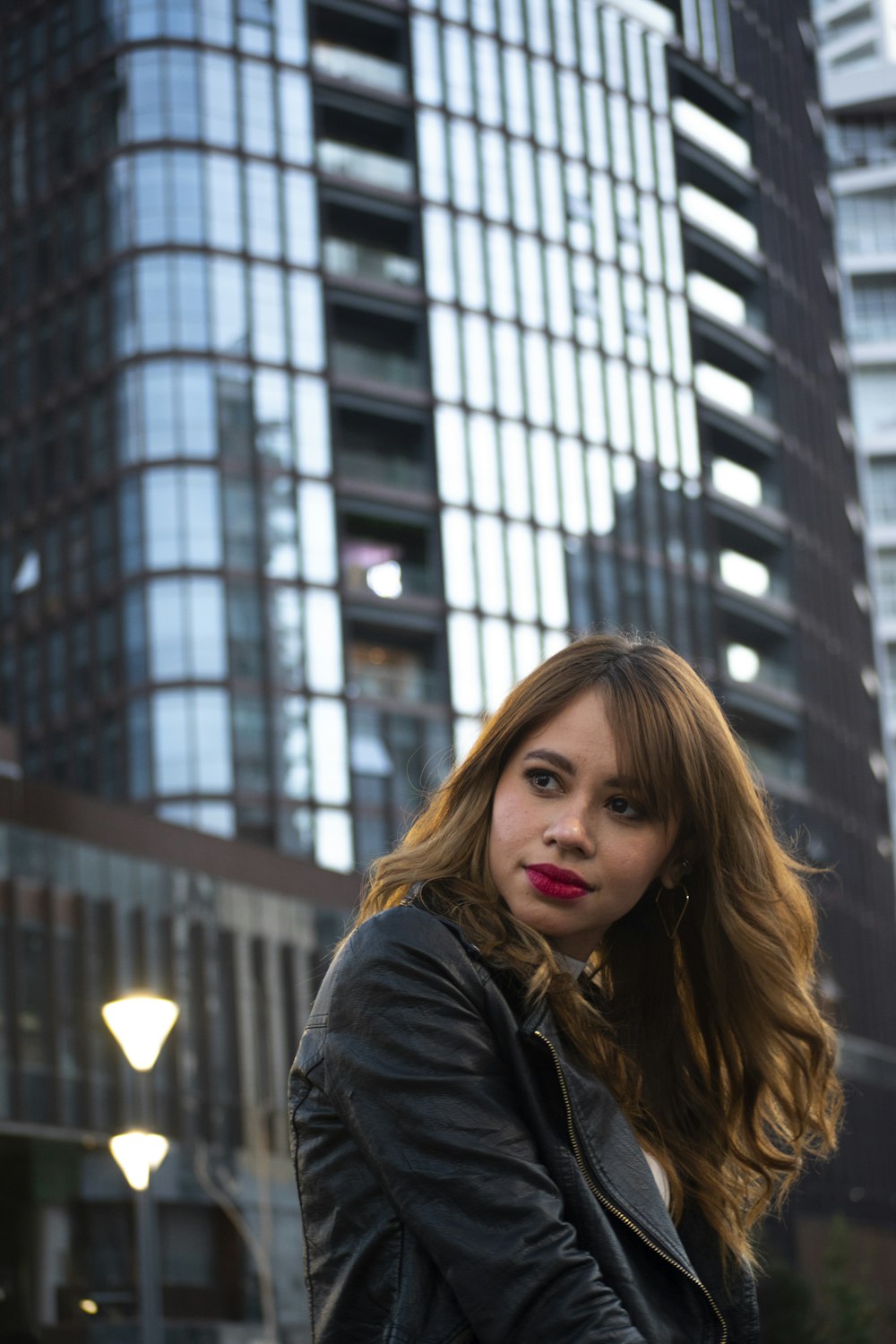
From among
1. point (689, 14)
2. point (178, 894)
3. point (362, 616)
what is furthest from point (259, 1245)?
point (689, 14)

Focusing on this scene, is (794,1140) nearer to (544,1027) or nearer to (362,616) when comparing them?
(544,1027)

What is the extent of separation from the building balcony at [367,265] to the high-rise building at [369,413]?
117 mm

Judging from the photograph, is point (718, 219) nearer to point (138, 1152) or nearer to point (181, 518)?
point (181, 518)

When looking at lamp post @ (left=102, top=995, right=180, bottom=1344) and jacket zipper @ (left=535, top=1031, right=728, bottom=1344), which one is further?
lamp post @ (left=102, top=995, right=180, bottom=1344)

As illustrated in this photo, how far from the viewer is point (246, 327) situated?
53.1 metres

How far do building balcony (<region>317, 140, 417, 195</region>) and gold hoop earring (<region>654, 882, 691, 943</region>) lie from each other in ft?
179

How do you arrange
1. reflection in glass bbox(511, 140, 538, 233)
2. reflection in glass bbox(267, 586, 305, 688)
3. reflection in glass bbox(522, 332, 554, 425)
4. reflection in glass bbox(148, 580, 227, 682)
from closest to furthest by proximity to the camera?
reflection in glass bbox(148, 580, 227, 682) → reflection in glass bbox(267, 586, 305, 688) → reflection in glass bbox(522, 332, 554, 425) → reflection in glass bbox(511, 140, 538, 233)

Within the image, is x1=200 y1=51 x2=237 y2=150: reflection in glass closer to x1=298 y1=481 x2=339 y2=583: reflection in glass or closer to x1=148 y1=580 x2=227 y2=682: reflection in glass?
x1=298 y1=481 x2=339 y2=583: reflection in glass

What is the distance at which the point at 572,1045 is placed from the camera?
7.82ft

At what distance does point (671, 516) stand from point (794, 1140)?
5913cm

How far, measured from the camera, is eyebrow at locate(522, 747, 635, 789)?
2502 mm

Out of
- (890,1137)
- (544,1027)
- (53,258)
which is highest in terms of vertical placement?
(53,258)

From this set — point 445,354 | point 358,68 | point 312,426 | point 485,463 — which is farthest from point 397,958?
point 358,68

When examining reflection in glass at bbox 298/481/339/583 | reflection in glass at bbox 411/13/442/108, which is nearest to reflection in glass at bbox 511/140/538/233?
reflection in glass at bbox 411/13/442/108
